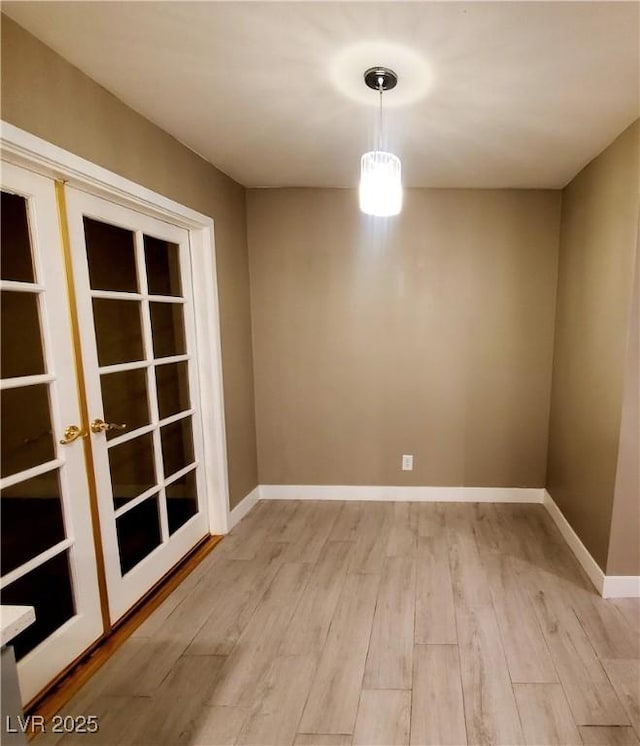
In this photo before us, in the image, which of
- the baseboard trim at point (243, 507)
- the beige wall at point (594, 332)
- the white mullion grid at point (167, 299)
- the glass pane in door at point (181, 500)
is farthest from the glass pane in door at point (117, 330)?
the beige wall at point (594, 332)

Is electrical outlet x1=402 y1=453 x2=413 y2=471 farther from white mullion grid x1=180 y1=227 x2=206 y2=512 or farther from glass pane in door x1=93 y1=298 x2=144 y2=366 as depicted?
glass pane in door x1=93 y1=298 x2=144 y2=366

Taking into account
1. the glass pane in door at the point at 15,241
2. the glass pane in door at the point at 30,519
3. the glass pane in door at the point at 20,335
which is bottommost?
the glass pane in door at the point at 30,519

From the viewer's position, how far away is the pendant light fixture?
5.01ft

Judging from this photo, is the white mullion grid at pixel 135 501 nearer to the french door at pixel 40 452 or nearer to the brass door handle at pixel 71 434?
the french door at pixel 40 452

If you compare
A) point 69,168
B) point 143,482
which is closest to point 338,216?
point 69,168

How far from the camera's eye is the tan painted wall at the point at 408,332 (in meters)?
3.06

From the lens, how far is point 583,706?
1.55 meters

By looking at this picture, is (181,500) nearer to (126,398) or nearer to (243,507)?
(243,507)

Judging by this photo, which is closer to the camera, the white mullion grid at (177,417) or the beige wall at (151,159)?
the beige wall at (151,159)

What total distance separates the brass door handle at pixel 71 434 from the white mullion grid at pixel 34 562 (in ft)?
1.39

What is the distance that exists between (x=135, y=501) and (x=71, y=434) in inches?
23.2

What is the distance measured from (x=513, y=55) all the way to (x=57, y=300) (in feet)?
6.42

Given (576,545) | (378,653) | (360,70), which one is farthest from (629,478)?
(360,70)

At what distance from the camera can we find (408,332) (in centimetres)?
317
